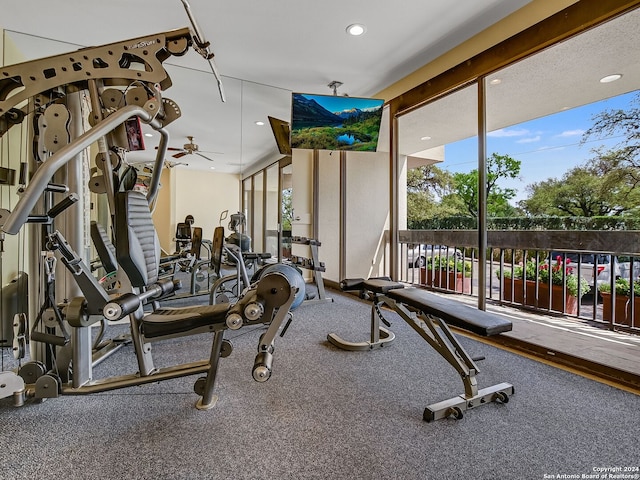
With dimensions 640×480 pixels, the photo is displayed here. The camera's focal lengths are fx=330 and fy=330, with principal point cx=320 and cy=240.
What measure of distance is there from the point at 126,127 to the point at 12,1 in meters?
2.07

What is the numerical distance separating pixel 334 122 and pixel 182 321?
3.20 m

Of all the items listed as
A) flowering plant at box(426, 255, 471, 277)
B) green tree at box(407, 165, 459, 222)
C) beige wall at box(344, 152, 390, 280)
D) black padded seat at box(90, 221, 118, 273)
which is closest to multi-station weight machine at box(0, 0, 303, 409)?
black padded seat at box(90, 221, 118, 273)

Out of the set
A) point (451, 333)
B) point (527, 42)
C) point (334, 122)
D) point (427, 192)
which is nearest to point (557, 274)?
point (427, 192)

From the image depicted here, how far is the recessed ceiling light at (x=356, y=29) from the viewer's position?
300 cm

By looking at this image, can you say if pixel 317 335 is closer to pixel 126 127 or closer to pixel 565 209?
pixel 126 127

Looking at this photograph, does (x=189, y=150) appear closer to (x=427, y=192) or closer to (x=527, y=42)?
(x=427, y=192)

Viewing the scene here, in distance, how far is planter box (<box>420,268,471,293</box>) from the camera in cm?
499

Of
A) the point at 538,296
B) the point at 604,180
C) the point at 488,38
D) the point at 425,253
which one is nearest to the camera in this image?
the point at 488,38

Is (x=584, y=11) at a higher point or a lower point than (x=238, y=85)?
lower

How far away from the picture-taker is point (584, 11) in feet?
7.61

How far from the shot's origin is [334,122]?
4082mm

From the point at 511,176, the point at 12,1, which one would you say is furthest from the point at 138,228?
the point at 511,176

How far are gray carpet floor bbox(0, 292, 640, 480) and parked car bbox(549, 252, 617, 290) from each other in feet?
5.75

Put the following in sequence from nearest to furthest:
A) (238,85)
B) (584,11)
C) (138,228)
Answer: (138,228), (584,11), (238,85)
